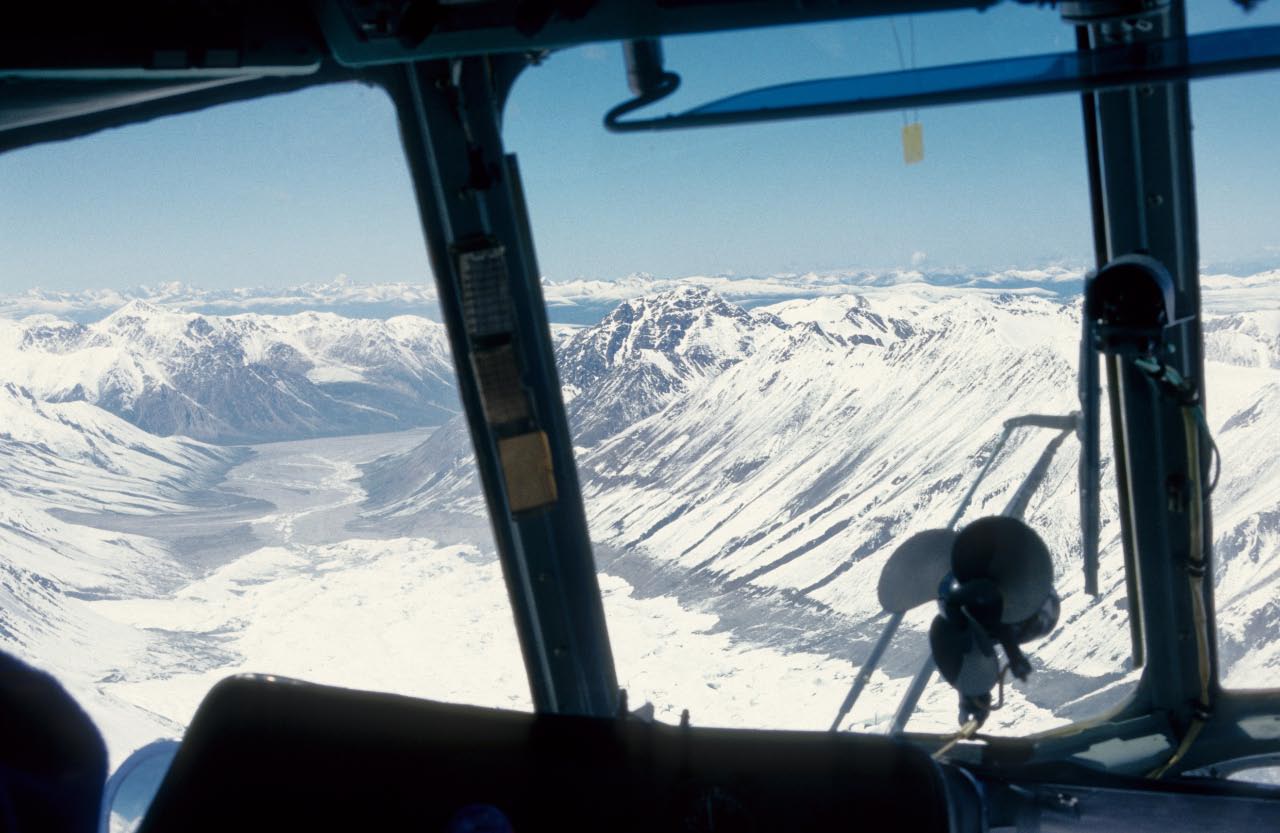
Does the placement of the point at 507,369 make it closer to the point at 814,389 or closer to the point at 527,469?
the point at 527,469

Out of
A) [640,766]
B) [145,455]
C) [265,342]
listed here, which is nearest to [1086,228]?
[640,766]

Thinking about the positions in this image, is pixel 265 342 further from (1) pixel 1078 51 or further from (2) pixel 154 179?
(1) pixel 1078 51

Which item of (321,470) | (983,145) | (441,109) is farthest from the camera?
(321,470)

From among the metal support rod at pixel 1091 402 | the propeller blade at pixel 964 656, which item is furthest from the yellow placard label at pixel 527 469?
the metal support rod at pixel 1091 402

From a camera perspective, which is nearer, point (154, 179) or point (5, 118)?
point (5, 118)

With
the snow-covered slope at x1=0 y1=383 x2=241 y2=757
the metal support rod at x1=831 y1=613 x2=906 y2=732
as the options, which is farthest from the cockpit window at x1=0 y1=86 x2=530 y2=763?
the metal support rod at x1=831 y1=613 x2=906 y2=732

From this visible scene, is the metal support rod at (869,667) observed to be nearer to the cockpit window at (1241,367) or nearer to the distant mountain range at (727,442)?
the distant mountain range at (727,442)
